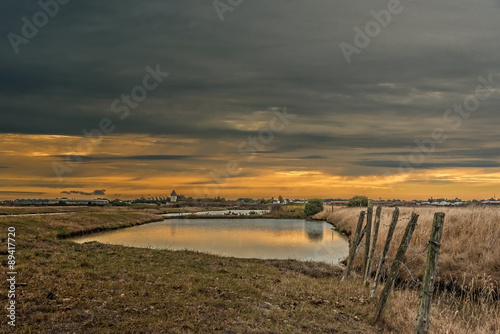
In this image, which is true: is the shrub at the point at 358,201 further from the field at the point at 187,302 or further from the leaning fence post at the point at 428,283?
the leaning fence post at the point at 428,283

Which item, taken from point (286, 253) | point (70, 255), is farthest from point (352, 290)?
point (286, 253)

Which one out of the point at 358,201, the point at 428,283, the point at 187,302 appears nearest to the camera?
the point at 428,283

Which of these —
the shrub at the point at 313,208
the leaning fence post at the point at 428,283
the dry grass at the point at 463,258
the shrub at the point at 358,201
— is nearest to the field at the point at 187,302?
the dry grass at the point at 463,258

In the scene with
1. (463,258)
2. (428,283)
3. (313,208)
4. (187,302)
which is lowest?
(313,208)

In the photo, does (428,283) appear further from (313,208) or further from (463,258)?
(313,208)

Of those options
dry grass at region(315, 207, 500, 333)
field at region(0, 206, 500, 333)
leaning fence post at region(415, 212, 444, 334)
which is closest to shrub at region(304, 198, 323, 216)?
dry grass at region(315, 207, 500, 333)

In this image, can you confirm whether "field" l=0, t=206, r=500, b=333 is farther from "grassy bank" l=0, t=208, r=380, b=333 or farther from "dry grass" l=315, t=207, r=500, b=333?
"dry grass" l=315, t=207, r=500, b=333

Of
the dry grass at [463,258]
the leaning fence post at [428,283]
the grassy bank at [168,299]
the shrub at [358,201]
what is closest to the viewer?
the grassy bank at [168,299]

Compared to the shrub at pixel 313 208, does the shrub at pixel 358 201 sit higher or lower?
higher

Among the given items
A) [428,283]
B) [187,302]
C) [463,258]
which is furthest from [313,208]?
[428,283]

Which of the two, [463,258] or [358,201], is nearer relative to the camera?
[463,258]

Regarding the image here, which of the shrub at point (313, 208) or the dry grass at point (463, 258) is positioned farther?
the shrub at point (313, 208)

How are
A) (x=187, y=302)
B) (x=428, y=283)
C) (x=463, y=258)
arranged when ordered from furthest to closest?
(x=463, y=258) → (x=187, y=302) → (x=428, y=283)

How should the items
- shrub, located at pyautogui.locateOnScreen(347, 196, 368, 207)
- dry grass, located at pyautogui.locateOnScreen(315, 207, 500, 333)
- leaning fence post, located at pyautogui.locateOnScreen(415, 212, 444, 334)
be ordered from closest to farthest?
leaning fence post, located at pyautogui.locateOnScreen(415, 212, 444, 334), dry grass, located at pyautogui.locateOnScreen(315, 207, 500, 333), shrub, located at pyautogui.locateOnScreen(347, 196, 368, 207)
